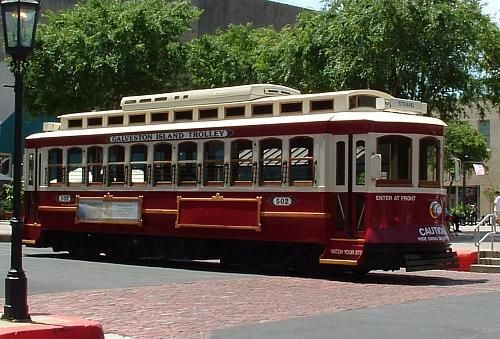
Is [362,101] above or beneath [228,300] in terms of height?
above

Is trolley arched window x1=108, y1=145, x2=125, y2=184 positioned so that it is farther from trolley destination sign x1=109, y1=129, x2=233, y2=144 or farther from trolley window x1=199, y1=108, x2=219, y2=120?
trolley window x1=199, y1=108, x2=219, y2=120

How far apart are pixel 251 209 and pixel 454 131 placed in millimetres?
42372

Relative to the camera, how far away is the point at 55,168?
74.7 feet

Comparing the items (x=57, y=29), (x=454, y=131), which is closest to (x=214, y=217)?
(x=57, y=29)

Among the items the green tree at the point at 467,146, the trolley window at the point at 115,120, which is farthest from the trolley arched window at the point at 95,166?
the green tree at the point at 467,146

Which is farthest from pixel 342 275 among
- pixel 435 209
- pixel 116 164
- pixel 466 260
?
pixel 116 164

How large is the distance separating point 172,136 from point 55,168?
14.0ft

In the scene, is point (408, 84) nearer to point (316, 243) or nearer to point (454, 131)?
point (316, 243)

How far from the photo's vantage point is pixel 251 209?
730 inches

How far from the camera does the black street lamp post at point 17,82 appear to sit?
10.2m

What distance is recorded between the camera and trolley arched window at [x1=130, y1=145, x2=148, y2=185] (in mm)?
20625

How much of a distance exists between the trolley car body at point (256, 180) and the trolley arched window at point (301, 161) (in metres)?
0.02

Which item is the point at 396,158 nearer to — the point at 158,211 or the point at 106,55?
the point at 158,211

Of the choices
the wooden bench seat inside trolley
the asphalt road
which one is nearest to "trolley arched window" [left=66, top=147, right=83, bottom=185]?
→ the wooden bench seat inside trolley
